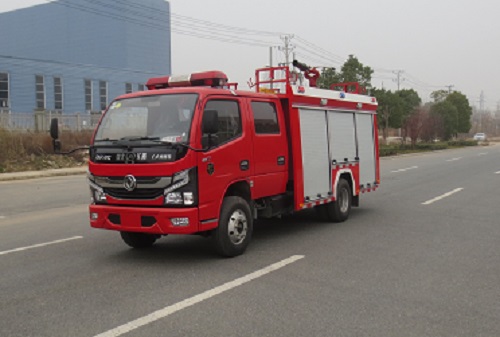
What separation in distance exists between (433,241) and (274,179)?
100 inches

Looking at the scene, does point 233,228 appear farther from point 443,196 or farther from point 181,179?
point 443,196

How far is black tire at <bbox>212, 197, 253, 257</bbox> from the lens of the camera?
21.4 ft

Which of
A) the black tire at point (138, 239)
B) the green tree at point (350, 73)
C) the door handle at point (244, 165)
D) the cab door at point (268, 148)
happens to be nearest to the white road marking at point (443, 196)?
the cab door at point (268, 148)

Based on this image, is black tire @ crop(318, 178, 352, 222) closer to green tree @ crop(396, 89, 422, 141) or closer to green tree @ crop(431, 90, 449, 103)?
green tree @ crop(396, 89, 422, 141)

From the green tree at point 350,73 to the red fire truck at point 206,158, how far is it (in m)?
30.1

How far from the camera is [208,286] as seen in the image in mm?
5492

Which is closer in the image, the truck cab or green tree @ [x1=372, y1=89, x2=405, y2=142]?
the truck cab

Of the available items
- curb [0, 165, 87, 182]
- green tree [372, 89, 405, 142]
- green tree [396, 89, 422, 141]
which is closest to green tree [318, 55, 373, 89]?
green tree [372, 89, 405, 142]

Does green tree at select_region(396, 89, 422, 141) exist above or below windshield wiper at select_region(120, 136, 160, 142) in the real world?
above

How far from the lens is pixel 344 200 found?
377 inches

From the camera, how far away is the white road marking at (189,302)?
4.32 m

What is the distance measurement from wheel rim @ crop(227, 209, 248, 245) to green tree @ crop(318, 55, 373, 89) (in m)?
31.9

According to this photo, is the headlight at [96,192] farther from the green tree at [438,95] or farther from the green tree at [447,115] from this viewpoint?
the green tree at [438,95]

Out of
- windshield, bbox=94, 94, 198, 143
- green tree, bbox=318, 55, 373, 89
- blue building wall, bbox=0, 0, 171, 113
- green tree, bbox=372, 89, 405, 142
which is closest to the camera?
windshield, bbox=94, 94, 198, 143
